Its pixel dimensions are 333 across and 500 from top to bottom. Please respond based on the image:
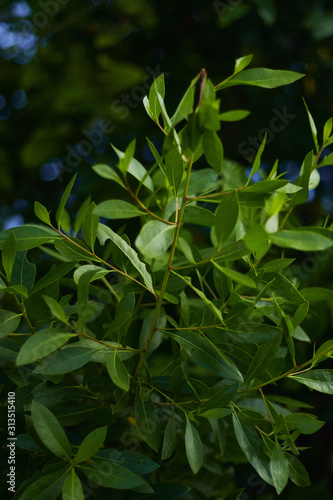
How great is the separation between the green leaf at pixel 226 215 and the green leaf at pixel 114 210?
7 cm

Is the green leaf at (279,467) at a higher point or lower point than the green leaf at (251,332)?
lower

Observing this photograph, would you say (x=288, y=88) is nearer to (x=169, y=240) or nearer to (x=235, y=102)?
→ (x=235, y=102)

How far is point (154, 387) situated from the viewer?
1.29 ft

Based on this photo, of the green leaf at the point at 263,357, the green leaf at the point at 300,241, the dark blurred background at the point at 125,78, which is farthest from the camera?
the dark blurred background at the point at 125,78

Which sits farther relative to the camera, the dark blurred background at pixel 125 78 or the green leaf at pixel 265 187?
the dark blurred background at pixel 125 78

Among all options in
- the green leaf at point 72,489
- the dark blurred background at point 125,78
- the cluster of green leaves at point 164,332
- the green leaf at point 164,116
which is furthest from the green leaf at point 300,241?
the dark blurred background at point 125,78

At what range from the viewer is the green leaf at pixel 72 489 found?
1.08ft

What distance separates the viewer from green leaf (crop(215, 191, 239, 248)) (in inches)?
12.6

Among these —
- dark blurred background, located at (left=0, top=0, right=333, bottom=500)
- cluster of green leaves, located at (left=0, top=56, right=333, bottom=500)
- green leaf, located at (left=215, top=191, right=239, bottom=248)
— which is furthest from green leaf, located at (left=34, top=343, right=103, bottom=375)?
dark blurred background, located at (left=0, top=0, right=333, bottom=500)

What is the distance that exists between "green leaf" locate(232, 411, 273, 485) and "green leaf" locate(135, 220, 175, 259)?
154 mm

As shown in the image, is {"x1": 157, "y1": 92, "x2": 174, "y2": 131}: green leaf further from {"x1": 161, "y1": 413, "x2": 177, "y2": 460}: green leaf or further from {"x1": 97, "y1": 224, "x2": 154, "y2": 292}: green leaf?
{"x1": 161, "y1": 413, "x2": 177, "y2": 460}: green leaf

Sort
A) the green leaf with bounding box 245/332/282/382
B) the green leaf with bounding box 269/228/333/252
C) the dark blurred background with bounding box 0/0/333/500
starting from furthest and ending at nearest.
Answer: the dark blurred background with bounding box 0/0/333/500 < the green leaf with bounding box 245/332/282/382 < the green leaf with bounding box 269/228/333/252

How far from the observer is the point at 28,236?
0.36m

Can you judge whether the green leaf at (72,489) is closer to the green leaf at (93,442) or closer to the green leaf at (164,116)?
the green leaf at (93,442)
